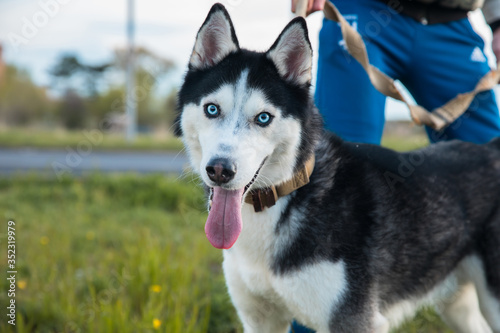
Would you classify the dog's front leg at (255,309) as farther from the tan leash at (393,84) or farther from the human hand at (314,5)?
the human hand at (314,5)

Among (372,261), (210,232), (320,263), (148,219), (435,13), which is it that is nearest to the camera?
(210,232)

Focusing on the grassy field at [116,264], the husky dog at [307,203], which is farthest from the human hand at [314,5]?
the grassy field at [116,264]

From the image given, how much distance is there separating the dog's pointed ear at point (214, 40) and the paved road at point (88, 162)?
18.9 feet

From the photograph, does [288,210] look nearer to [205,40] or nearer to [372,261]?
[372,261]

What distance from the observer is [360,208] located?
2025 mm

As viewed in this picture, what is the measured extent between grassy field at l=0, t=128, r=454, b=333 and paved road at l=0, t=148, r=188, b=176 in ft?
6.09

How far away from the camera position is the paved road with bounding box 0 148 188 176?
357 inches

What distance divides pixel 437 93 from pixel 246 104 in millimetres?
1348

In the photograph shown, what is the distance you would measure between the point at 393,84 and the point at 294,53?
650 millimetres

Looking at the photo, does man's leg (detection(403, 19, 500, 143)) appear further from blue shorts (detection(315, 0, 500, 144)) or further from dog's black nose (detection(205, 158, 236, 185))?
dog's black nose (detection(205, 158, 236, 185))

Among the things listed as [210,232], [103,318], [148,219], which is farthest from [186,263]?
[210,232]

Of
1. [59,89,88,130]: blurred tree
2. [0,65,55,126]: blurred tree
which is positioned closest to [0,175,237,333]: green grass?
[0,65,55,126]: blurred tree

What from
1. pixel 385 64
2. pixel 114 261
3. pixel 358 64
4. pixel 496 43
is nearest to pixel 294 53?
pixel 358 64

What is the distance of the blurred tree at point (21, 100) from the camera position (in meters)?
23.5
